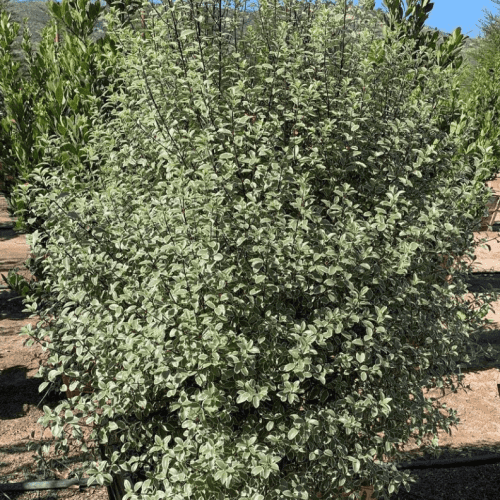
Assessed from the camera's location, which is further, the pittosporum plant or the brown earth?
the pittosporum plant

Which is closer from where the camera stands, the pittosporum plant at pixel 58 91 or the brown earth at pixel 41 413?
the brown earth at pixel 41 413

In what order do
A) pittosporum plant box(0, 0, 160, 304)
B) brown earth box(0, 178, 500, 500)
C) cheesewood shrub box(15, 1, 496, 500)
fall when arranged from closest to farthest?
cheesewood shrub box(15, 1, 496, 500)
brown earth box(0, 178, 500, 500)
pittosporum plant box(0, 0, 160, 304)

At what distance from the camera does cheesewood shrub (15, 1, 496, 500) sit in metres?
3.67

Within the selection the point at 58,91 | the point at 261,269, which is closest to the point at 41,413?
the point at 58,91

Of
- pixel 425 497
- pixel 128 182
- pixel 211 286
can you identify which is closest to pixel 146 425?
pixel 211 286

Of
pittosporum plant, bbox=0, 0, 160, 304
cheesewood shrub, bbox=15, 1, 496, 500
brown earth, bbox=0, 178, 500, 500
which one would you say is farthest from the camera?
pittosporum plant, bbox=0, 0, 160, 304

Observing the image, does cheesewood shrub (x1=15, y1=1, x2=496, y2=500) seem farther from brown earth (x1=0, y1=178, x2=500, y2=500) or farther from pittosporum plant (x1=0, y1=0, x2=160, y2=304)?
pittosporum plant (x1=0, y1=0, x2=160, y2=304)

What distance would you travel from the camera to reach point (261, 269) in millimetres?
3787

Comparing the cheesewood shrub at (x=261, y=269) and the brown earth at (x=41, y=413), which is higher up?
the cheesewood shrub at (x=261, y=269)

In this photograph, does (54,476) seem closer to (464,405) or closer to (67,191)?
(67,191)

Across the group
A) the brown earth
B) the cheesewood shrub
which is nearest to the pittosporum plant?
the brown earth

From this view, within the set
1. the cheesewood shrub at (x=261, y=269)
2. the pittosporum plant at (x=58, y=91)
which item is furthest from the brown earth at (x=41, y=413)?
the pittosporum plant at (x=58, y=91)

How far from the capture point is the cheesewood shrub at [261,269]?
3.67 metres

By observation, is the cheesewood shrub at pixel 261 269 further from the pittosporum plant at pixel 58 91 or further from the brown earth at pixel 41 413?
the pittosporum plant at pixel 58 91
